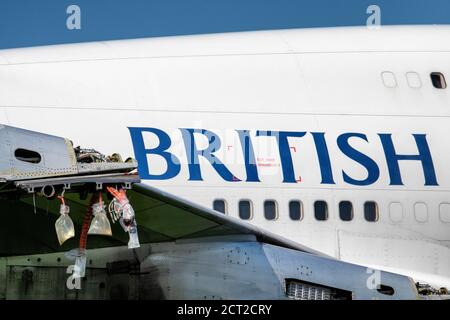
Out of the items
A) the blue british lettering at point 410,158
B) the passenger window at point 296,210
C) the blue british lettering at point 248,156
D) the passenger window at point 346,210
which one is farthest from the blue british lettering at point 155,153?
the blue british lettering at point 410,158

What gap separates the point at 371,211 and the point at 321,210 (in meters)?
0.87

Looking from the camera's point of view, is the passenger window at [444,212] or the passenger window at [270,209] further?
the passenger window at [444,212]

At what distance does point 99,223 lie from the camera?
32.5 feet

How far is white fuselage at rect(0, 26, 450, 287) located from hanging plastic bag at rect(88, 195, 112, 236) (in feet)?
15.9

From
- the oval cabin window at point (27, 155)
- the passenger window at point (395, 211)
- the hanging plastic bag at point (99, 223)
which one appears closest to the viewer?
the hanging plastic bag at point (99, 223)

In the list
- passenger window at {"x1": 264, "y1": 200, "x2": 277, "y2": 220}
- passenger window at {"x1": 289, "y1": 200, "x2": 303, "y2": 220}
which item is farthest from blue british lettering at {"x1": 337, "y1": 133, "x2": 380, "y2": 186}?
passenger window at {"x1": 264, "y1": 200, "x2": 277, "y2": 220}

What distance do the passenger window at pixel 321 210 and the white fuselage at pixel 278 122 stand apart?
8 cm

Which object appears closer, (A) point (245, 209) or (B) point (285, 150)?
(A) point (245, 209)

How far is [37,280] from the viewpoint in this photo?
40.9ft

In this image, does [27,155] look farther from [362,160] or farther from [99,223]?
[362,160]

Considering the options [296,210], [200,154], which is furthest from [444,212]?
[200,154]

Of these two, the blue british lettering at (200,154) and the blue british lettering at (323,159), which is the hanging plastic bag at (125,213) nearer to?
the blue british lettering at (200,154)

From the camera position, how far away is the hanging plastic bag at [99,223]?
9.91 meters
